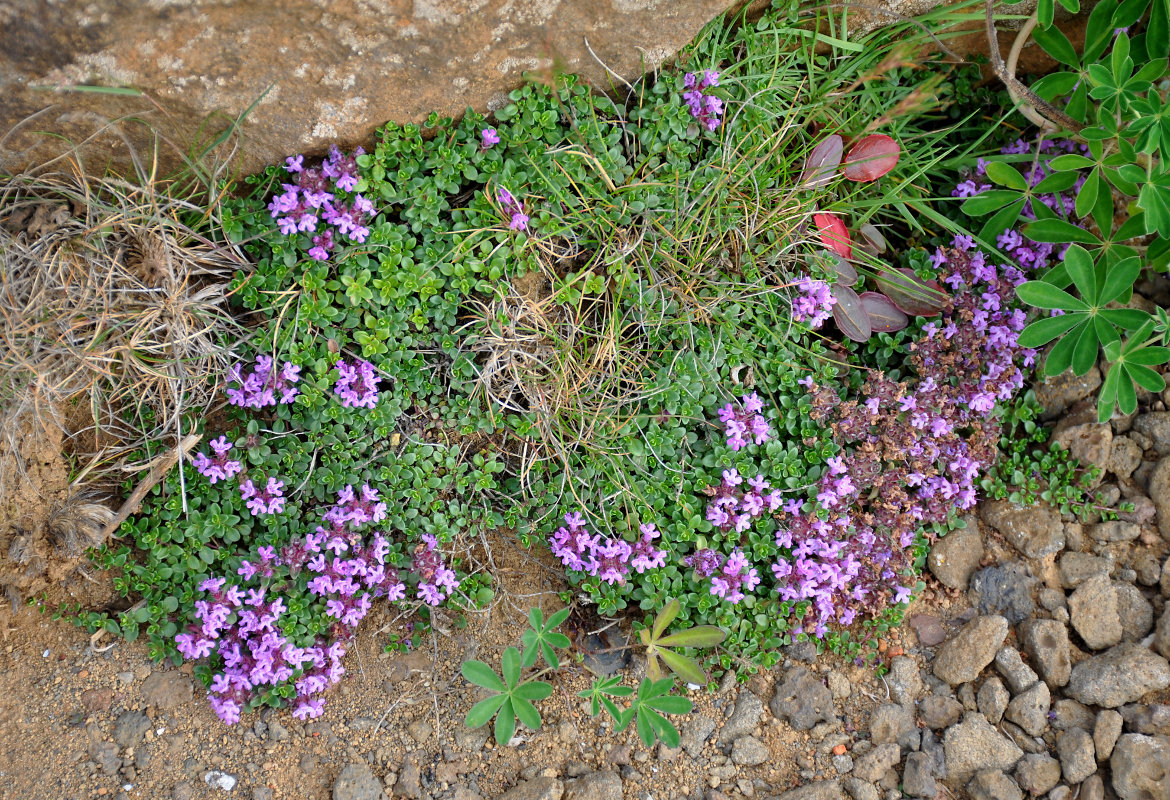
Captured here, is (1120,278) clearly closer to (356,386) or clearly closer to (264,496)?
(356,386)

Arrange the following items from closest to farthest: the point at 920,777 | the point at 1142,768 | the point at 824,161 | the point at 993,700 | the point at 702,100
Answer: the point at 1142,768 < the point at 920,777 < the point at 993,700 < the point at 702,100 < the point at 824,161

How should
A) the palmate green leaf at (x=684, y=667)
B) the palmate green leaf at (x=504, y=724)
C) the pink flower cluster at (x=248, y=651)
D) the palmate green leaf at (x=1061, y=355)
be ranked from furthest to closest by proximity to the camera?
1. the palmate green leaf at (x=1061, y=355)
2. the pink flower cluster at (x=248, y=651)
3. the palmate green leaf at (x=684, y=667)
4. the palmate green leaf at (x=504, y=724)

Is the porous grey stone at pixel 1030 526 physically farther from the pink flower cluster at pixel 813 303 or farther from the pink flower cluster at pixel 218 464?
the pink flower cluster at pixel 218 464

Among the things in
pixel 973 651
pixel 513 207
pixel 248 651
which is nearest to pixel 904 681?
pixel 973 651

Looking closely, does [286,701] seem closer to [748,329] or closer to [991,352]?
[748,329]

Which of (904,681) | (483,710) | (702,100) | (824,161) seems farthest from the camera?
(824,161)

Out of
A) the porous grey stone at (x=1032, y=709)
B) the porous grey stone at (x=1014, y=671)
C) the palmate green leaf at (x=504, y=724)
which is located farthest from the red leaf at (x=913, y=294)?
the palmate green leaf at (x=504, y=724)

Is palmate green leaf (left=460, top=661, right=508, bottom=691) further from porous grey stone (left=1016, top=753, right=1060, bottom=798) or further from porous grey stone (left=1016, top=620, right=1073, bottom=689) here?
porous grey stone (left=1016, top=620, right=1073, bottom=689)

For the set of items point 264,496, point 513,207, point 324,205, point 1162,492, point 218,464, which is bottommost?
point 1162,492
